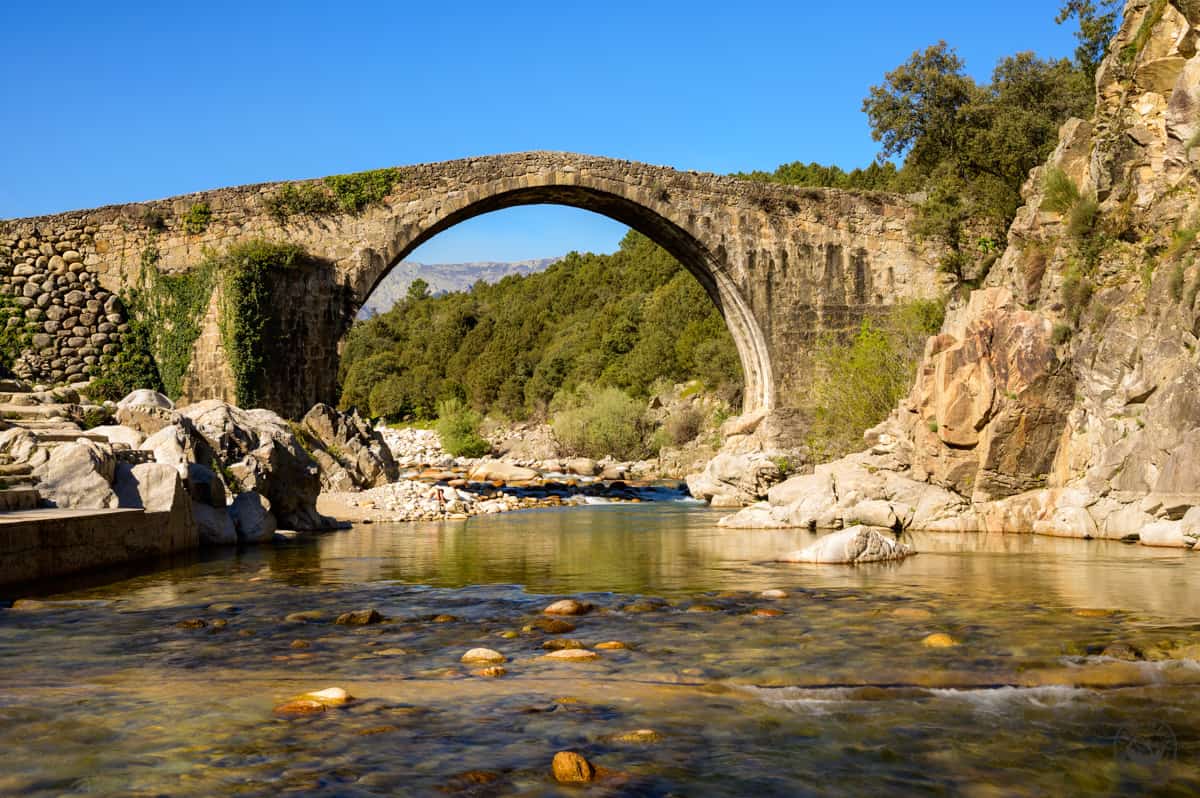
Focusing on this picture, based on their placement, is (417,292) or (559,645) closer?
(559,645)

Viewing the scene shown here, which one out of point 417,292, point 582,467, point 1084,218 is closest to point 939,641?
point 1084,218

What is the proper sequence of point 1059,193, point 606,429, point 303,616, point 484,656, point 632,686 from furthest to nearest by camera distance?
point 606,429 → point 1059,193 → point 303,616 → point 484,656 → point 632,686

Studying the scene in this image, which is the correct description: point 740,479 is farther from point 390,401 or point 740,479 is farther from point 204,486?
point 390,401

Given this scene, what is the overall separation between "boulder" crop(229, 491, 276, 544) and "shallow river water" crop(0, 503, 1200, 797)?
12.7 feet

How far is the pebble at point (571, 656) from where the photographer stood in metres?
6.14

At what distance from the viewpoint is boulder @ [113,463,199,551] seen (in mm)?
11242

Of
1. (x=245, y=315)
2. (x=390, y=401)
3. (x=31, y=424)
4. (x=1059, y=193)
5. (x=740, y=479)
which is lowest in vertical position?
(x=740, y=479)

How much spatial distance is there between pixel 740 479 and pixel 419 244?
27.5ft

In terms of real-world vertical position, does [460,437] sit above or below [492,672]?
above

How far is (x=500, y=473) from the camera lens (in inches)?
1205

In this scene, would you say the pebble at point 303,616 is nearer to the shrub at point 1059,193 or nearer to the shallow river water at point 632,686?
the shallow river water at point 632,686

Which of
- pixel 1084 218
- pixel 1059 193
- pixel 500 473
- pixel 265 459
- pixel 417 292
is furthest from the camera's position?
pixel 417 292

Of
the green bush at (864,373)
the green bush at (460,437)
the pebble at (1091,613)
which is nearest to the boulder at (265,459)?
the green bush at (864,373)

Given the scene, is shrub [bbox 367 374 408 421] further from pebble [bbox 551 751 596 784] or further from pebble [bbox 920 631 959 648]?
pebble [bbox 551 751 596 784]
